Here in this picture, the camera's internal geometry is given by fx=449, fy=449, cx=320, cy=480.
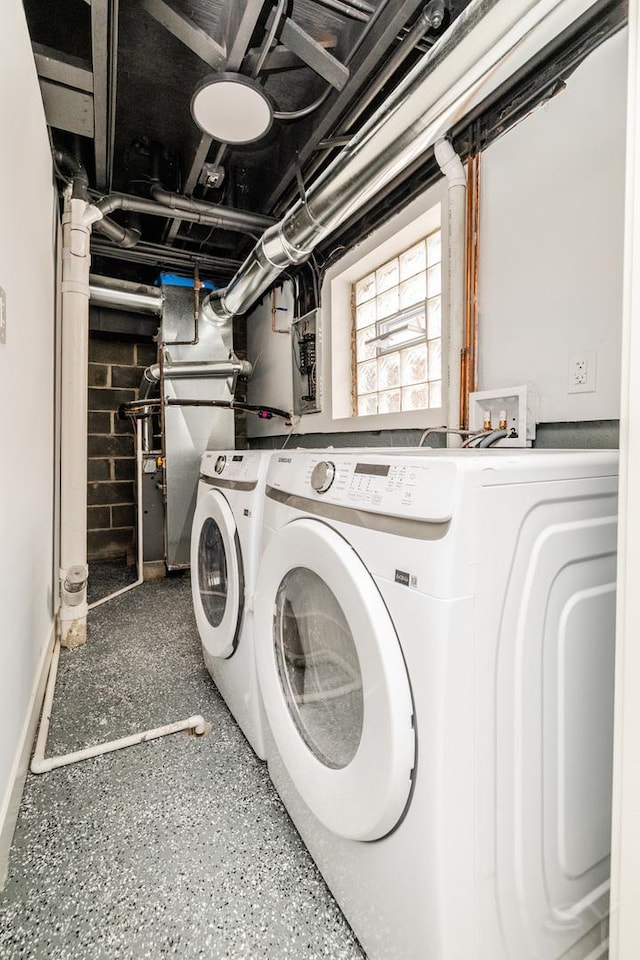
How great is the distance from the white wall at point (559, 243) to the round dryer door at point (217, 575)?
111 centimetres

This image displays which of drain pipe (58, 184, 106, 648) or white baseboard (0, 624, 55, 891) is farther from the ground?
drain pipe (58, 184, 106, 648)

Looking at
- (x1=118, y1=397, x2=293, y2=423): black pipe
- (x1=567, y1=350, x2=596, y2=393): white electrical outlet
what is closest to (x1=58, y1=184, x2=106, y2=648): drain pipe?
(x1=118, y1=397, x2=293, y2=423): black pipe

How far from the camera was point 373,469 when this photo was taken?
2.67 ft

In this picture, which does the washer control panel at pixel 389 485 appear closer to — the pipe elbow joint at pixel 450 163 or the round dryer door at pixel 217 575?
the round dryer door at pixel 217 575

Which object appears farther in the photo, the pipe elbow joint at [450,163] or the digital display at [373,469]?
the pipe elbow joint at [450,163]

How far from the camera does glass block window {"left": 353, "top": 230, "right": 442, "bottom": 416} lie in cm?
224

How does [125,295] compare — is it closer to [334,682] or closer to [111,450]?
[111,450]

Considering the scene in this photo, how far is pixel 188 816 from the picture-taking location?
118 centimetres

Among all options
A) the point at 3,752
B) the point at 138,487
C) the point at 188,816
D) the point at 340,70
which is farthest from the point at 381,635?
the point at 138,487

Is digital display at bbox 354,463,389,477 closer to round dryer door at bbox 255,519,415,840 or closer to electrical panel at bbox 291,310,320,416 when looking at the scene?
round dryer door at bbox 255,519,415,840

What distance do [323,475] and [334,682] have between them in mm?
429

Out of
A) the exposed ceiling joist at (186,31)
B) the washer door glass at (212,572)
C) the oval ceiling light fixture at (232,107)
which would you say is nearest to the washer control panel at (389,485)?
the washer door glass at (212,572)

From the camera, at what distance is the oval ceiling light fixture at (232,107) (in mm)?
1464

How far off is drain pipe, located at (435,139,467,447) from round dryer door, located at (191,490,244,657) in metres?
0.95
